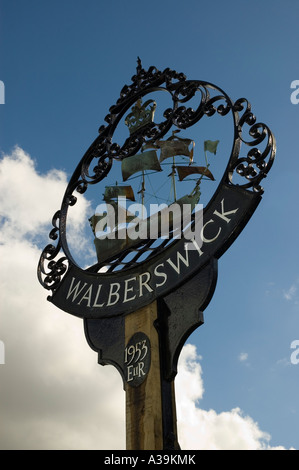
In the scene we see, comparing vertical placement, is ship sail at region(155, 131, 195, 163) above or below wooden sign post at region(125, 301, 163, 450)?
above

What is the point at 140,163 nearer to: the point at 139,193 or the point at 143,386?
the point at 139,193

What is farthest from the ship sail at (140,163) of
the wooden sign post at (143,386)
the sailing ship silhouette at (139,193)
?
the wooden sign post at (143,386)

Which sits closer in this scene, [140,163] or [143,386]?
[143,386]

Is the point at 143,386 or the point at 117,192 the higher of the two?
the point at 117,192

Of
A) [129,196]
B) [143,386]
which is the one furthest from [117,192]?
[143,386]

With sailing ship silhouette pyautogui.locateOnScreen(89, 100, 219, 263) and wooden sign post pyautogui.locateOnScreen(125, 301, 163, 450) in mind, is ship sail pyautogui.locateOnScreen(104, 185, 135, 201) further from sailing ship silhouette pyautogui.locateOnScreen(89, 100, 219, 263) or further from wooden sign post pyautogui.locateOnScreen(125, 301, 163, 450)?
wooden sign post pyautogui.locateOnScreen(125, 301, 163, 450)

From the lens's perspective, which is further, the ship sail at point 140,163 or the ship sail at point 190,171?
the ship sail at point 190,171

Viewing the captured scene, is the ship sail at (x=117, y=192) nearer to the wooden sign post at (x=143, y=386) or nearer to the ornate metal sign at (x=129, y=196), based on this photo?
the ornate metal sign at (x=129, y=196)

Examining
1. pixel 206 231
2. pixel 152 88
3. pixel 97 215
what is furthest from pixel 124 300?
pixel 152 88

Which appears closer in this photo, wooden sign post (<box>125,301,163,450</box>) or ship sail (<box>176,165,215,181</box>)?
wooden sign post (<box>125,301,163,450</box>)

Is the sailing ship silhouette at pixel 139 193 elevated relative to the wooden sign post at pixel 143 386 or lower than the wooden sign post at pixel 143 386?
elevated

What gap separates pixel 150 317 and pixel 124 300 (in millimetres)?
446

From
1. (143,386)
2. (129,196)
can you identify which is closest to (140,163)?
(129,196)

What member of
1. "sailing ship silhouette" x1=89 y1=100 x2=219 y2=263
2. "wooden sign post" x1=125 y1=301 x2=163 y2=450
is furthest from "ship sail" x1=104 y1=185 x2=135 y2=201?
"wooden sign post" x1=125 y1=301 x2=163 y2=450
